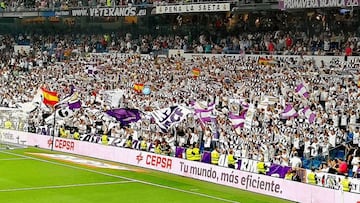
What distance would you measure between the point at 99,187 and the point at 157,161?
462 centimetres

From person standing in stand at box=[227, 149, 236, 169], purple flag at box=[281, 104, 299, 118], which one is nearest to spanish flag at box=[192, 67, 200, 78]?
purple flag at box=[281, 104, 299, 118]

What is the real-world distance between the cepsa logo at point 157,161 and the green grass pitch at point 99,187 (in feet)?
1.45

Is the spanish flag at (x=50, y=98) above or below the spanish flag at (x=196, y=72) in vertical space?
below

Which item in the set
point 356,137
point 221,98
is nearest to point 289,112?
point 356,137

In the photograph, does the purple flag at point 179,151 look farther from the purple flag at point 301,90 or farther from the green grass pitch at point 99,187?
the purple flag at point 301,90

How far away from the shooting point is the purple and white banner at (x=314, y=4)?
119 feet

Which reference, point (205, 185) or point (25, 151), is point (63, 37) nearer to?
point (25, 151)

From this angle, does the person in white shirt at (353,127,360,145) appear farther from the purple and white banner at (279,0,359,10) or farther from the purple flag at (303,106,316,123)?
the purple and white banner at (279,0,359,10)

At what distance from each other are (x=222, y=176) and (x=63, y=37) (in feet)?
114

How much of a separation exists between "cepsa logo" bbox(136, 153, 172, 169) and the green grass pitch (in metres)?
0.44

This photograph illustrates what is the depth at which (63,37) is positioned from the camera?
61281 millimetres

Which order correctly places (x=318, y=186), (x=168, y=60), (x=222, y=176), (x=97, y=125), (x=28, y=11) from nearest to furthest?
1. (x=318, y=186)
2. (x=222, y=176)
3. (x=97, y=125)
4. (x=168, y=60)
5. (x=28, y=11)

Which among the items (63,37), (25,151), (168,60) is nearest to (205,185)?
(25,151)

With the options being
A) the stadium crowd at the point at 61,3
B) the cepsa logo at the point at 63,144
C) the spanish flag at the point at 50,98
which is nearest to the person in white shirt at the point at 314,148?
the cepsa logo at the point at 63,144
